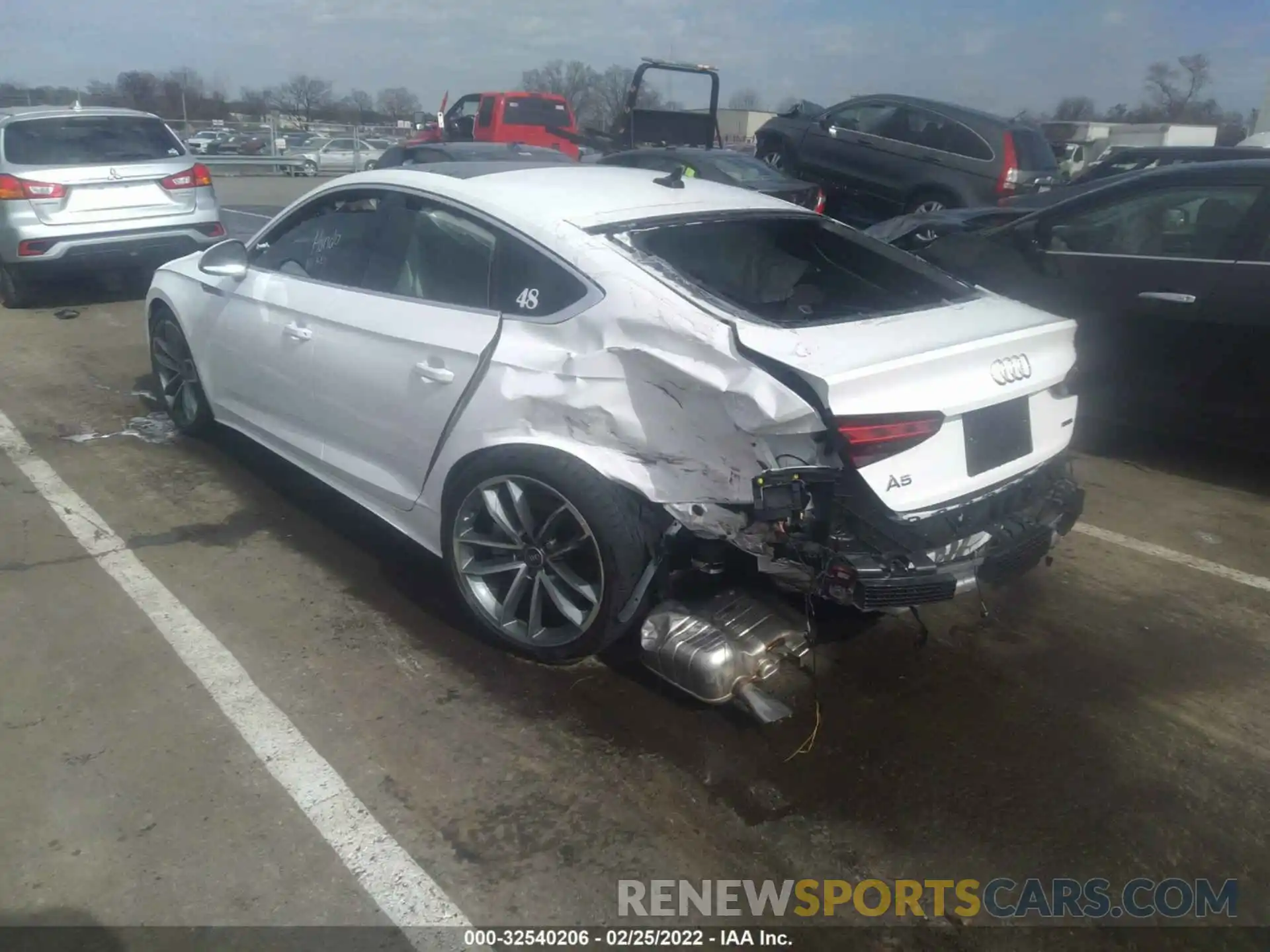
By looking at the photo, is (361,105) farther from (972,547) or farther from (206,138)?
(972,547)

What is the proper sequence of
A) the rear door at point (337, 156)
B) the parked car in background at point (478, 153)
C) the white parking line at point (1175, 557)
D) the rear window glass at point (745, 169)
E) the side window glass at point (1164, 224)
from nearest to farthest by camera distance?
1. the white parking line at point (1175, 557)
2. the side window glass at point (1164, 224)
3. the rear window glass at point (745, 169)
4. the parked car in background at point (478, 153)
5. the rear door at point (337, 156)

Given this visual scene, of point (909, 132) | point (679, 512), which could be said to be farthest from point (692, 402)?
point (909, 132)

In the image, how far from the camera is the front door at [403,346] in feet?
11.5

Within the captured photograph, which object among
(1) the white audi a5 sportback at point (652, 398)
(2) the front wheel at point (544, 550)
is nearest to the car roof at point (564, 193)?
(1) the white audi a5 sportback at point (652, 398)

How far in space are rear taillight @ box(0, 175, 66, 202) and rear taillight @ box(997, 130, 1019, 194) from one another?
31.9 ft

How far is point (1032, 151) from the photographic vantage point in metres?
11.7

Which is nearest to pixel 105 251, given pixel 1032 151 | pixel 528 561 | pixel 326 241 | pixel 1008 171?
pixel 326 241

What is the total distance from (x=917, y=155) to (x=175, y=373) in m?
9.27

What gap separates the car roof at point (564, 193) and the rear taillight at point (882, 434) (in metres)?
1.19

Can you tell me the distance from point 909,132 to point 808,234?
29.6ft

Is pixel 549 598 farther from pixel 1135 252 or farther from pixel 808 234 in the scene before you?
pixel 1135 252

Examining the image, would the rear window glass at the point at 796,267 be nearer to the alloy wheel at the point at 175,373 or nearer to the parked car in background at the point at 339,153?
the alloy wheel at the point at 175,373

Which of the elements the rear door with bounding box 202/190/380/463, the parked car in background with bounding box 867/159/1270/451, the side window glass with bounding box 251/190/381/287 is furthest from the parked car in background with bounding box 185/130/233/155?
the parked car in background with bounding box 867/159/1270/451

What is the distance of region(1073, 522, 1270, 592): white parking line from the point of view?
432cm
